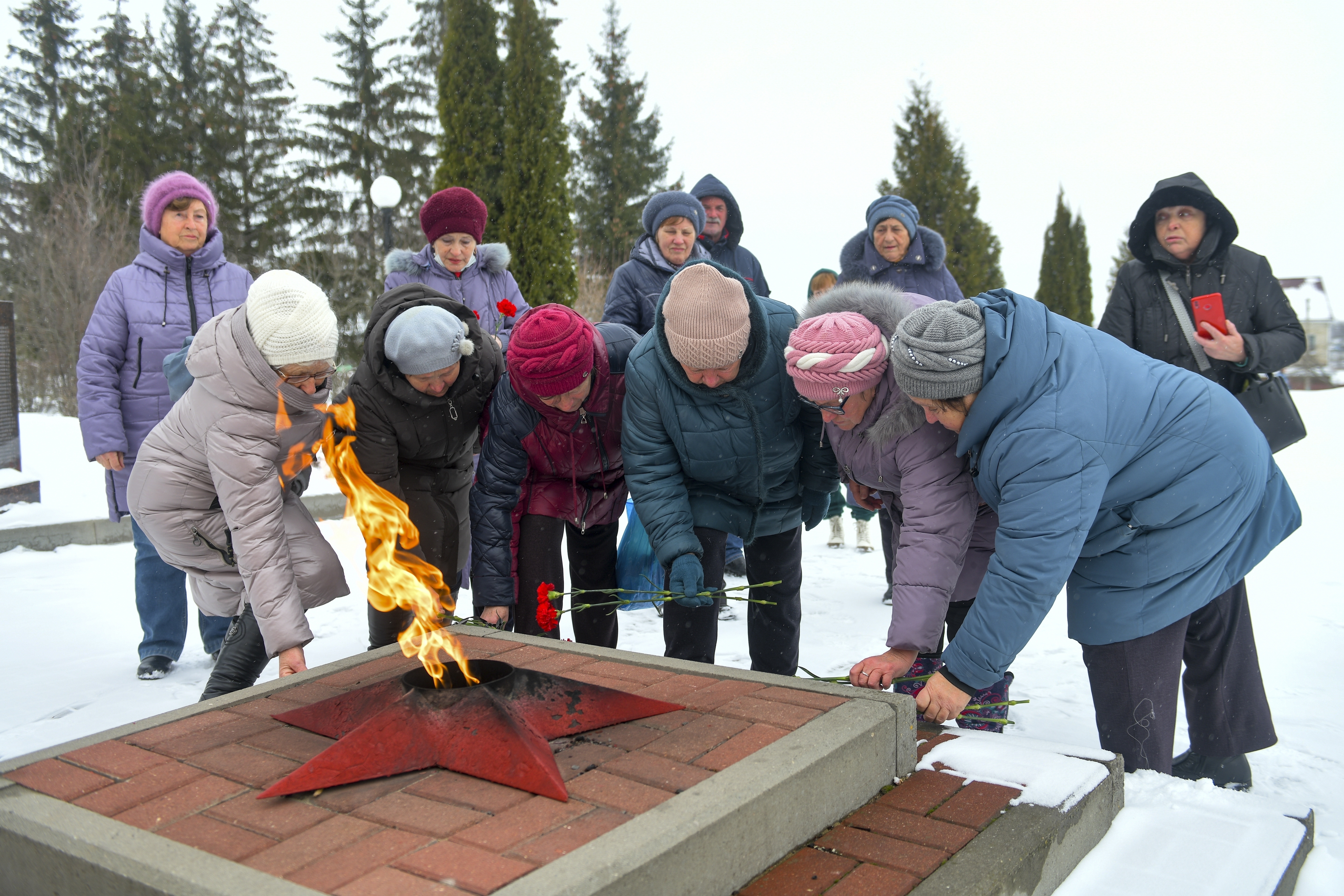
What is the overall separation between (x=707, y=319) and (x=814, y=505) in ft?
3.35

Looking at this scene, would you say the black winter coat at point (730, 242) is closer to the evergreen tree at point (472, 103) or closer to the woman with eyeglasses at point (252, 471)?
the woman with eyeglasses at point (252, 471)

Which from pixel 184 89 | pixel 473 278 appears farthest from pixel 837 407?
pixel 184 89

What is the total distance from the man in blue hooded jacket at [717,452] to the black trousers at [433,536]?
0.90 m

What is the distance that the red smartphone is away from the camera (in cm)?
360

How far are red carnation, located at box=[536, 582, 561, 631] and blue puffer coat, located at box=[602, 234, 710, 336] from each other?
5.19ft

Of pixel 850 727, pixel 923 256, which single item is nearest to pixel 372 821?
pixel 850 727

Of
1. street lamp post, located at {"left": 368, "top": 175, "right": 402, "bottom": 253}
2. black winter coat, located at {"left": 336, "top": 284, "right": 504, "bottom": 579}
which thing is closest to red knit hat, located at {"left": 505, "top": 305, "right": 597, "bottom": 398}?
black winter coat, located at {"left": 336, "top": 284, "right": 504, "bottom": 579}

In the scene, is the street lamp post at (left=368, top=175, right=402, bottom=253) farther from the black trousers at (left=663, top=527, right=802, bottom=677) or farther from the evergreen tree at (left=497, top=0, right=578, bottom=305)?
the black trousers at (left=663, top=527, right=802, bottom=677)

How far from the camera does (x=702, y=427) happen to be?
3.35 m

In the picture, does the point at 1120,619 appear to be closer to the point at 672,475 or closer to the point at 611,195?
the point at 672,475

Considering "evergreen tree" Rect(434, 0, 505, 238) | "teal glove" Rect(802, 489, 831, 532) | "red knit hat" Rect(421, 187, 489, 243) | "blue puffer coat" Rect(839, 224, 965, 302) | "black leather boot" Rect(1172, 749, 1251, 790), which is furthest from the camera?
"evergreen tree" Rect(434, 0, 505, 238)

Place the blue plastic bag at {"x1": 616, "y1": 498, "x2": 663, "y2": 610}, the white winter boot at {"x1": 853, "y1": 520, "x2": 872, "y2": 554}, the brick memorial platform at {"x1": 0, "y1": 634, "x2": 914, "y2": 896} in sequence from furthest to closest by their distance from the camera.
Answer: the white winter boot at {"x1": 853, "y1": 520, "x2": 872, "y2": 554}, the blue plastic bag at {"x1": 616, "y1": 498, "x2": 663, "y2": 610}, the brick memorial platform at {"x1": 0, "y1": 634, "x2": 914, "y2": 896}

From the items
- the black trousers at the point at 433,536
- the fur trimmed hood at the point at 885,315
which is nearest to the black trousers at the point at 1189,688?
the fur trimmed hood at the point at 885,315

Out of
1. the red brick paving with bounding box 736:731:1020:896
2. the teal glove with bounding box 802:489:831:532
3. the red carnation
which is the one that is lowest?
the red brick paving with bounding box 736:731:1020:896
